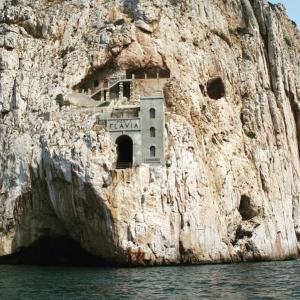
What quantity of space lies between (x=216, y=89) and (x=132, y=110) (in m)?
13.8

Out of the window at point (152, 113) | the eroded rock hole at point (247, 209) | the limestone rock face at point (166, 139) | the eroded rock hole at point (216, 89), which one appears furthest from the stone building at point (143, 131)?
the eroded rock hole at point (216, 89)

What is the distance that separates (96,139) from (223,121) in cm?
1614

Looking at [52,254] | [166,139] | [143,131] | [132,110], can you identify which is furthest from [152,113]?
[52,254]

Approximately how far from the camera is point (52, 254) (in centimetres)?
5466

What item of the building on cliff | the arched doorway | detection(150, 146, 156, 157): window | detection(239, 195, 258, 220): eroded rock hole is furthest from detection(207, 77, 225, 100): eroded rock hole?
detection(150, 146, 156, 157): window

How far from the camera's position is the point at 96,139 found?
47719 mm

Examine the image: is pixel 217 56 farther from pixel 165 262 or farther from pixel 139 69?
pixel 165 262

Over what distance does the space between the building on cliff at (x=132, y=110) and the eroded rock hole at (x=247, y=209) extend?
38.7 feet

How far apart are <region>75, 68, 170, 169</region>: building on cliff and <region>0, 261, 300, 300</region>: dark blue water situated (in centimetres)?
1064

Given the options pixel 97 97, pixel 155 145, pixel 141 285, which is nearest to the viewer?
pixel 141 285

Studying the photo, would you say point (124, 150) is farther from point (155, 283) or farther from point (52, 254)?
point (155, 283)

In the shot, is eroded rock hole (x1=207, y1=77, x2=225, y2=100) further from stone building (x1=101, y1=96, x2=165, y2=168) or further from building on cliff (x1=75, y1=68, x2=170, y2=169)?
stone building (x1=101, y1=96, x2=165, y2=168)

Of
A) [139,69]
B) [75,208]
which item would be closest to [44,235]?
[75,208]

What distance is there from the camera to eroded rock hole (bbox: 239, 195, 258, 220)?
5523 cm
